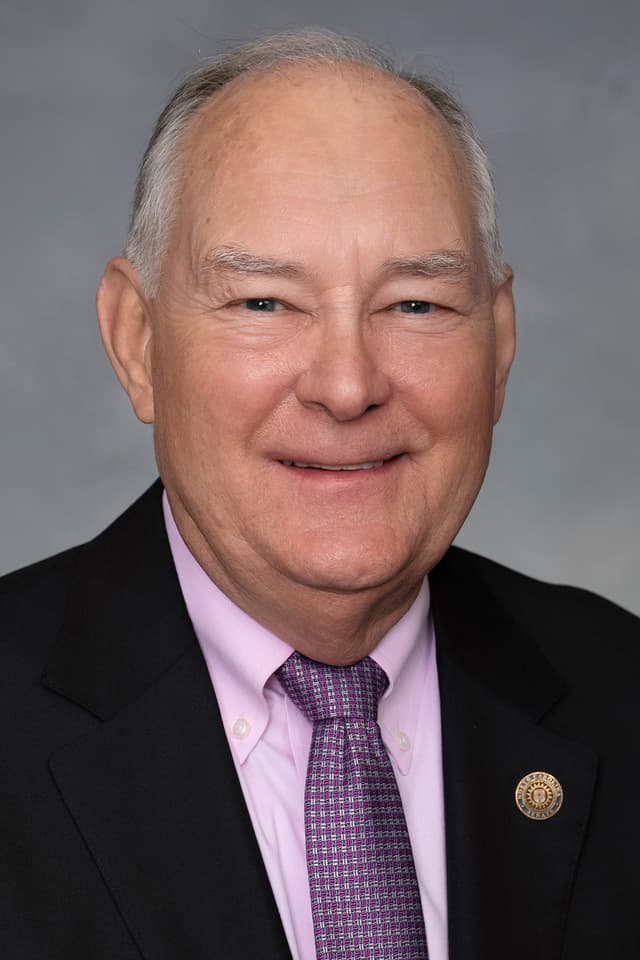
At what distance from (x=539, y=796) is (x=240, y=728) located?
27.5 inches

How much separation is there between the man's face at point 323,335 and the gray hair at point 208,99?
0.06 m

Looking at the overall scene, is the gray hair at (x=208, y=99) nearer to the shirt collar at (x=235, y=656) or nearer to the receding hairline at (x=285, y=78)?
the receding hairline at (x=285, y=78)

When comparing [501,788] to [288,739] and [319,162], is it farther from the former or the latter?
[319,162]

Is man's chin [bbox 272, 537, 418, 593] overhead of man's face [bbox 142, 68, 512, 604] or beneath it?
beneath

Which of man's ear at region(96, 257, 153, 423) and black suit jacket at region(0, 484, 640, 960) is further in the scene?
man's ear at region(96, 257, 153, 423)

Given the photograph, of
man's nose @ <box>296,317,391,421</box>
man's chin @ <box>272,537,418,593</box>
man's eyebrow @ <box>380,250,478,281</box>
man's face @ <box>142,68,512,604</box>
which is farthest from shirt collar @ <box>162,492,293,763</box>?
man's eyebrow @ <box>380,250,478,281</box>

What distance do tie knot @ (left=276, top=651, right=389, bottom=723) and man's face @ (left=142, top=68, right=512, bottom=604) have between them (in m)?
0.23

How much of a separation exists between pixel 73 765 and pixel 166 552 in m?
0.63

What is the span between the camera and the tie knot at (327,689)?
362cm

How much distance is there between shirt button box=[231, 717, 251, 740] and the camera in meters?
3.61

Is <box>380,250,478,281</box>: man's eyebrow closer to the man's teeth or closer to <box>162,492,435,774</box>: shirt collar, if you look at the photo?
the man's teeth

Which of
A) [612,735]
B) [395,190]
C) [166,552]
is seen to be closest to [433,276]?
[395,190]

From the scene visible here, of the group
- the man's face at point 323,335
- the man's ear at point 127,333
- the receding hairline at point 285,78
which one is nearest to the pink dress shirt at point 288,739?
the man's face at point 323,335

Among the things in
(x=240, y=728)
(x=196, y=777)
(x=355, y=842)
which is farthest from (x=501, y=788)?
(x=196, y=777)
